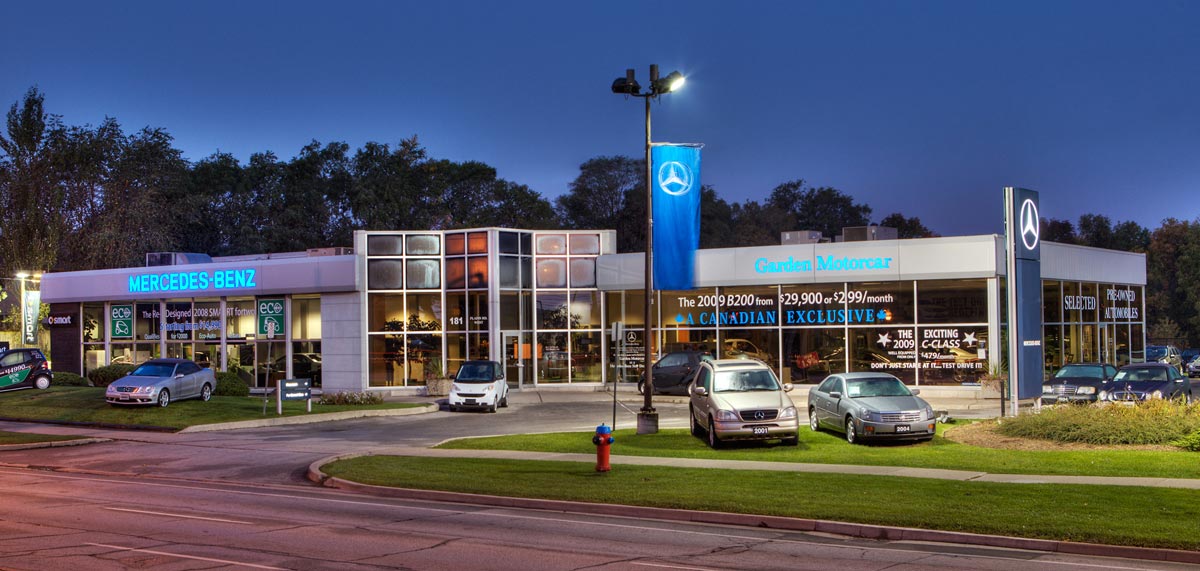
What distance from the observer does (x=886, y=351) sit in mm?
38438

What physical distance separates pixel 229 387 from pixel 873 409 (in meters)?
26.0

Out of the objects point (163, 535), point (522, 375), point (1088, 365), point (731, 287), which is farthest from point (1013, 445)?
point (522, 375)

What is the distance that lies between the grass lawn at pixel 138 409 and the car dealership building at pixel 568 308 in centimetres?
735

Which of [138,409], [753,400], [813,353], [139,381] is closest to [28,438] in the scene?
[138,409]

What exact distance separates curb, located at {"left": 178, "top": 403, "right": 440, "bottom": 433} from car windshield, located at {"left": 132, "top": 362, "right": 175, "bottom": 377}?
4666mm

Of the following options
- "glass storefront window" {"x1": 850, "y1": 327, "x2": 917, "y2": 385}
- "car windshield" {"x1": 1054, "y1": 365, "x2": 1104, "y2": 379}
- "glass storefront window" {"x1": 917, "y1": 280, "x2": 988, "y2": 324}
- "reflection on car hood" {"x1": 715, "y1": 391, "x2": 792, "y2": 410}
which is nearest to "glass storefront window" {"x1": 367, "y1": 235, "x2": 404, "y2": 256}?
"glass storefront window" {"x1": 850, "y1": 327, "x2": 917, "y2": 385}

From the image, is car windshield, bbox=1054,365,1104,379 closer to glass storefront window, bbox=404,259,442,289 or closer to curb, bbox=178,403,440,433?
curb, bbox=178,403,440,433

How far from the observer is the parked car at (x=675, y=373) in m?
38.7

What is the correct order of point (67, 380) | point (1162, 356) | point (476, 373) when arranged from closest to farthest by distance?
point (476, 373)
point (67, 380)
point (1162, 356)

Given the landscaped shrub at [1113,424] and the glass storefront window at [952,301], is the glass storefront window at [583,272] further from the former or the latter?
the landscaped shrub at [1113,424]

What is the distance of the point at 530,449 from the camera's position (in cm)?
2330

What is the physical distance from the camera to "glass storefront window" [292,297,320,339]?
1773 inches

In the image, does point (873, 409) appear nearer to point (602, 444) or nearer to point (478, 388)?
point (602, 444)

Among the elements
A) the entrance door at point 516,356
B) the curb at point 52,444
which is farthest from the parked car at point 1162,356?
the curb at point 52,444
